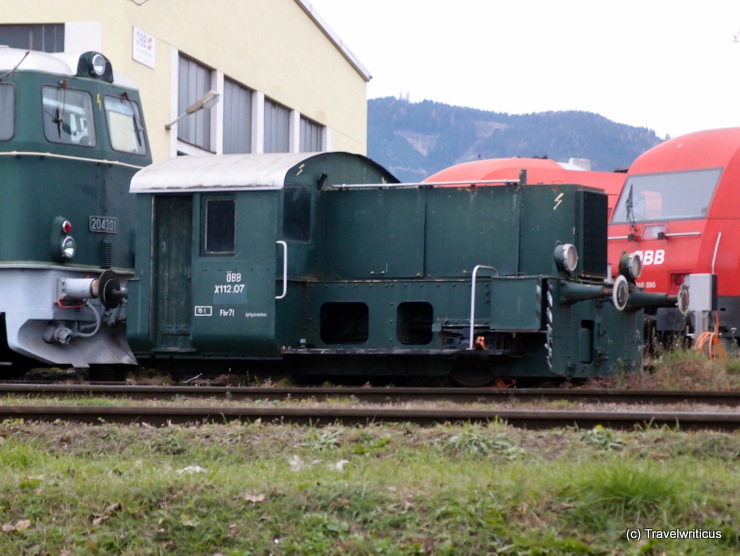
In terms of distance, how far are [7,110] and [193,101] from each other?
37.0 ft

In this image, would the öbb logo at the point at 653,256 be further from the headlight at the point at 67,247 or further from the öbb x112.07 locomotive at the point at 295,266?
the headlight at the point at 67,247

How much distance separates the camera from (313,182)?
11.5 m

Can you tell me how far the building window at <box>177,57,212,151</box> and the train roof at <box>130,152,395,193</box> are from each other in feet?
35.5

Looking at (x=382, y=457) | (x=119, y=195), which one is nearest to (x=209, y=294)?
(x=119, y=195)

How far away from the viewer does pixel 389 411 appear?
Answer: 7.16m

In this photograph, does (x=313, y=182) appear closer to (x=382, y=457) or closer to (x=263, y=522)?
(x=382, y=457)

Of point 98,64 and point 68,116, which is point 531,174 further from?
point 68,116

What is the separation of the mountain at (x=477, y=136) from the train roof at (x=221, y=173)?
137159mm

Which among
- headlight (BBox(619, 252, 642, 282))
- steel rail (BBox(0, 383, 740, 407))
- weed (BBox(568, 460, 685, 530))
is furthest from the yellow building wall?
weed (BBox(568, 460, 685, 530))

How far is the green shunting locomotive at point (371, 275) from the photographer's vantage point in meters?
10.8

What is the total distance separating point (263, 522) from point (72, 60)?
885 cm

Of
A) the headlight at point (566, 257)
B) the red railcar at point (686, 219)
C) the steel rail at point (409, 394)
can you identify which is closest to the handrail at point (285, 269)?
the steel rail at point (409, 394)

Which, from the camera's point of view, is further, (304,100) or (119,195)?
(304,100)

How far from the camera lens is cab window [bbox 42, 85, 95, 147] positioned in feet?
38.4
